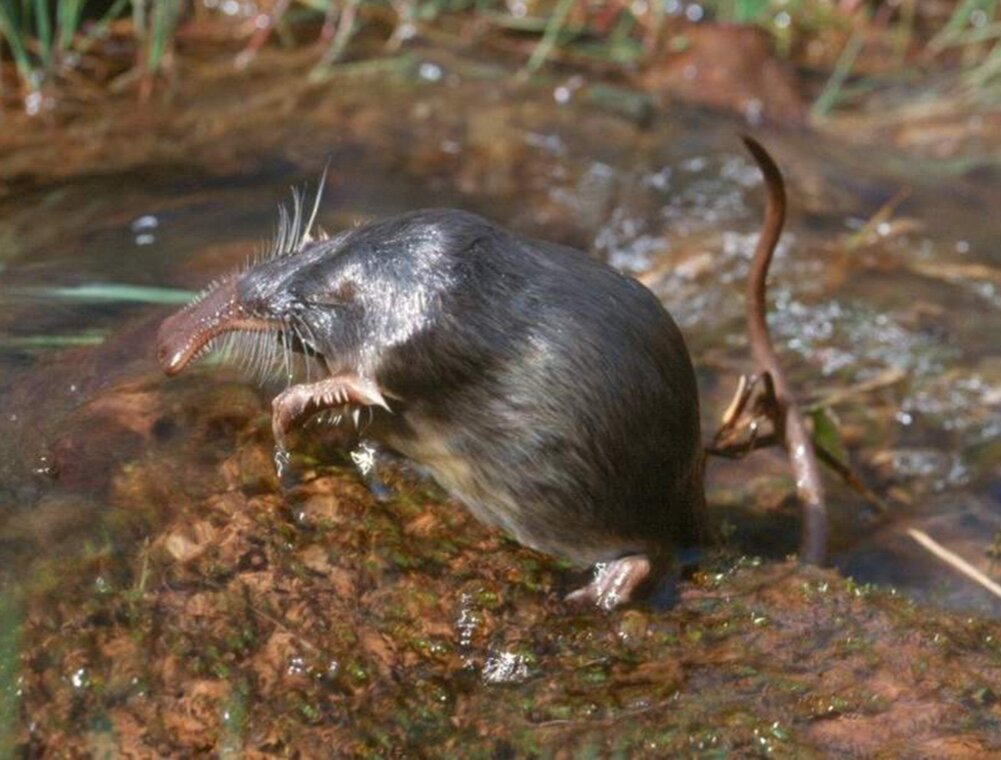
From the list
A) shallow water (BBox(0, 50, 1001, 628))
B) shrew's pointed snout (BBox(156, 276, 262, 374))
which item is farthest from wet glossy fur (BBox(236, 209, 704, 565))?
shallow water (BBox(0, 50, 1001, 628))

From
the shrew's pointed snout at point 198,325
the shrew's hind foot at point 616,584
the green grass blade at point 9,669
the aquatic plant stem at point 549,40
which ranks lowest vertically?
the aquatic plant stem at point 549,40

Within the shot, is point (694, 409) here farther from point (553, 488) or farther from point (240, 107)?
point (240, 107)

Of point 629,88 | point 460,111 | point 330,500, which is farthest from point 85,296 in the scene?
point 629,88

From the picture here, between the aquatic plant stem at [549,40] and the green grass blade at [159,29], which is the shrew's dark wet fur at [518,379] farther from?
the aquatic plant stem at [549,40]

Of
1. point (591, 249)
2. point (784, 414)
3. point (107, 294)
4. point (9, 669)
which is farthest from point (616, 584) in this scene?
point (591, 249)

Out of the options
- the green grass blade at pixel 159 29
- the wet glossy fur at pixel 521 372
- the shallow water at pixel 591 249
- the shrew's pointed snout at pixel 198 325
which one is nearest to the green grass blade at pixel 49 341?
the shallow water at pixel 591 249
